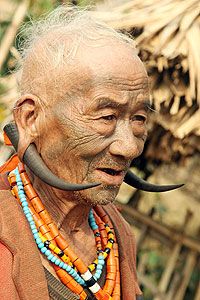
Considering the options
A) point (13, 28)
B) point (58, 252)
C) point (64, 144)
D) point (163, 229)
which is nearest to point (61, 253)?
point (58, 252)

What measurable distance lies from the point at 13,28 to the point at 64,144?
7.64ft

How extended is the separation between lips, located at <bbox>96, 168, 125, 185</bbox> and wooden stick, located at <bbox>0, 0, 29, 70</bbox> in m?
2.19

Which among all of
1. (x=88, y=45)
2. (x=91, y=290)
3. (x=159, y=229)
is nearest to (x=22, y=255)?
(x=91, y=290)

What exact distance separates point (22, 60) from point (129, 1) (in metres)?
2.24

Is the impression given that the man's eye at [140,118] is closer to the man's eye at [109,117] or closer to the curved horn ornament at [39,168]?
the man's eye at [109,117]

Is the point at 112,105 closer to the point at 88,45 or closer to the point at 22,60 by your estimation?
the point at 88,45

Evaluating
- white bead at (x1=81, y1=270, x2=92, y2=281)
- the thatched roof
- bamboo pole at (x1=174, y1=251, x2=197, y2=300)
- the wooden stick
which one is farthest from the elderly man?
bamboo pole at (x1=174, y1=251, x2=197, y2=300)

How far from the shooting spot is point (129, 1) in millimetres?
4684

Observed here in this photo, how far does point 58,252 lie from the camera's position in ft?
8.03

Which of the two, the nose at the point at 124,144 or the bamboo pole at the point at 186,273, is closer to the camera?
the nose at the point at 124,144

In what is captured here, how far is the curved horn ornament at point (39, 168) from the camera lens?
2.34 metres

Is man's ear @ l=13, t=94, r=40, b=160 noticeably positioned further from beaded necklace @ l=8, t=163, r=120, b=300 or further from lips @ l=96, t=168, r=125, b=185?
lips @ l=96, t=168, r=125, b=185

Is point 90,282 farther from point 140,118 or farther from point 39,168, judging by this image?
point 140,118

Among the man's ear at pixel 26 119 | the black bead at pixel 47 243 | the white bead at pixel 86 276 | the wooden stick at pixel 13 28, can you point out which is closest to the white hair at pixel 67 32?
the man's ear at pixel 26 119
